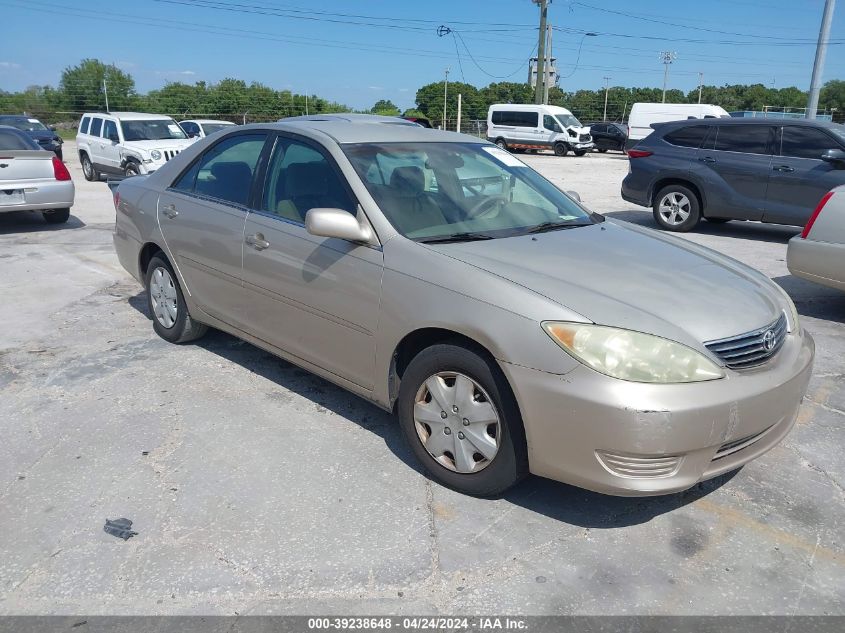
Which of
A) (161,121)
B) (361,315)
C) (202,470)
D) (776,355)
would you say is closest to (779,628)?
(776,355)

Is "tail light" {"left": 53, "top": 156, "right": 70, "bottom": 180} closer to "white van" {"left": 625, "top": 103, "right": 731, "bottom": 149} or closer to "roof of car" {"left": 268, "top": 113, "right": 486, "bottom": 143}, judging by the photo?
"roof of car" {"left": 268, "top": 113, "right": 486, "bottom": 143}

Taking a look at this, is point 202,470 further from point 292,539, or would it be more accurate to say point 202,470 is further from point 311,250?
point 311,250

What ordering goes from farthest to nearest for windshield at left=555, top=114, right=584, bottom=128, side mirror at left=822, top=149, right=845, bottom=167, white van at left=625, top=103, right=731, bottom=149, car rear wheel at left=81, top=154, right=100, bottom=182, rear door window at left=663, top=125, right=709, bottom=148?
1. windshield at left=555, top=114, right=584, bottom=128
2. white van at left=625, top=103, right=731, bottom=149
3. car rear wheel at left=81, top=154, right=100, bottom=182
4. rear door window at left=663, top=125, right=709, bottom=148
5. side mirror at left=822, top=149, right=845, bottom=167

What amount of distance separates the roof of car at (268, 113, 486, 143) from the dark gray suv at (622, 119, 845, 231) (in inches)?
253

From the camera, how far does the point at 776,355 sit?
3.10m

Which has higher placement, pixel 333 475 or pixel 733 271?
pixel 733 271

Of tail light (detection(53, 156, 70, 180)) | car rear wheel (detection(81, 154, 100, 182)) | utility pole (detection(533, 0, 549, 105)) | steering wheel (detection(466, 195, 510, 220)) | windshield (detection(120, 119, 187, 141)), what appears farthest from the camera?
utility pole (detection(533, 0, 549, 105))

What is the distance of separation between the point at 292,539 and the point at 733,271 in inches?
98.9

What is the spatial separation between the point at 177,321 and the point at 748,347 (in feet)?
12.4

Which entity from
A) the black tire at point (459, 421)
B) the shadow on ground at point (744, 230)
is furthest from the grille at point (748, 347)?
the shadow on ground at point (744, 230)

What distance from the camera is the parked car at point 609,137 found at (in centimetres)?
3528

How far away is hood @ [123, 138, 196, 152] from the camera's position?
15.6 m

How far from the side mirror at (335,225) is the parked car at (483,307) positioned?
0.4 inches

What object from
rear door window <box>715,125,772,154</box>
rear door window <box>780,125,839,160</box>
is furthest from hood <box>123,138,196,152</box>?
rear door window <box>780,125,839,160</box>
